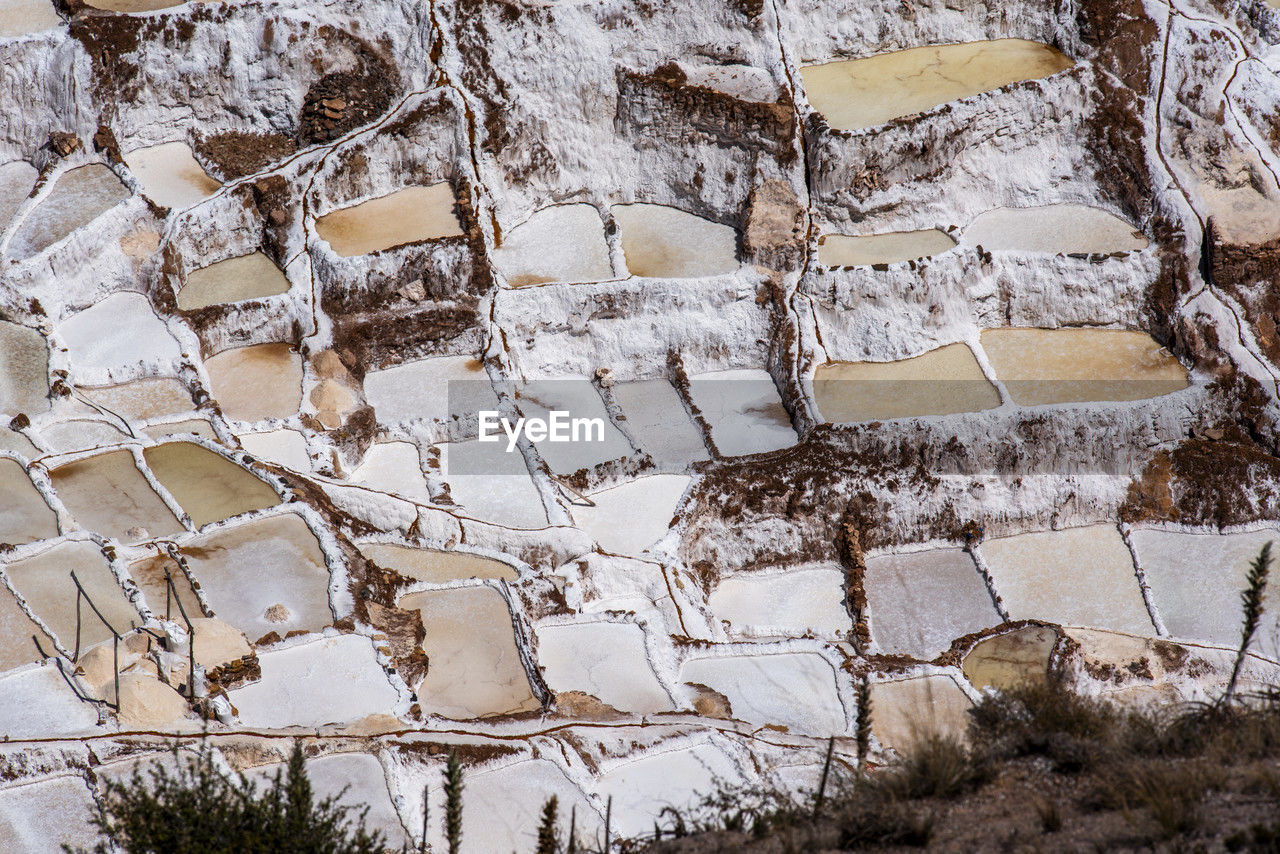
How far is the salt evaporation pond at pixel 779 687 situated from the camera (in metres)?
20.2

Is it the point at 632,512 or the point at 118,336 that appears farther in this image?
the point at 118,336

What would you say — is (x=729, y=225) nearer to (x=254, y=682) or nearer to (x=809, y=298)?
(x=809, y=298)

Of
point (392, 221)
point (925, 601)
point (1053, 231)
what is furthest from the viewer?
point (392, 221)

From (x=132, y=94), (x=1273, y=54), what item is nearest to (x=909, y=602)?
(x=1273, y=54)

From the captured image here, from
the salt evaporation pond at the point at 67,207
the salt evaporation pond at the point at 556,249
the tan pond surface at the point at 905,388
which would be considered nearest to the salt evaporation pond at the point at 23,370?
the salt evaporation pond at the point at 67,207

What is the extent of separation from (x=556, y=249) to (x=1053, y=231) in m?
11.2

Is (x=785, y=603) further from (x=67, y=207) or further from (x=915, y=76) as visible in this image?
(x=67, y=207)

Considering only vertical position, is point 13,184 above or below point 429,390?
above

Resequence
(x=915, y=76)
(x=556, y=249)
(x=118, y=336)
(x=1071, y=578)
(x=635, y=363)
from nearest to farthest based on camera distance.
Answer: (x=1071, y=578) → (x=118, y=336) → (x=635, y=363) → (x=556, y=249) → (x=915, y=76)

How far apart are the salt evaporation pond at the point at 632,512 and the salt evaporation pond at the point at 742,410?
5.49 feet

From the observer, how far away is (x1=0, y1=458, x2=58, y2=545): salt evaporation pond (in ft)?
65.2

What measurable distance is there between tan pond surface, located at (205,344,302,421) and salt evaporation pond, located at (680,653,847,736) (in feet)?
33.4

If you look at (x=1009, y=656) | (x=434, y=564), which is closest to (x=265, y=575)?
(x=434, y=564)

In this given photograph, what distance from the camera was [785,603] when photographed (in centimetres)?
2372
